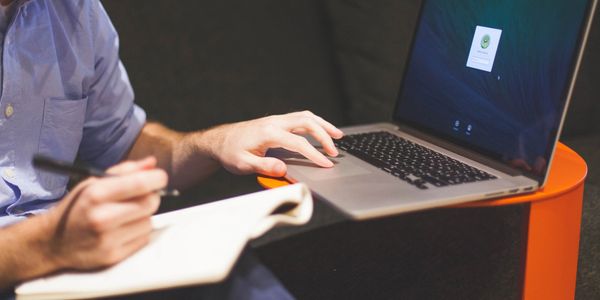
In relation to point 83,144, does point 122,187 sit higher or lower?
higher

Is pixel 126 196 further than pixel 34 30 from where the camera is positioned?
No

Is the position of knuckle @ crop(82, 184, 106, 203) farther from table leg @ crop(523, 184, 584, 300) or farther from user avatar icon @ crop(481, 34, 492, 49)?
user avatar icon @ crop(481, 34, 492, 49)

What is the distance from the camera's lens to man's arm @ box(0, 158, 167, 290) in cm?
62

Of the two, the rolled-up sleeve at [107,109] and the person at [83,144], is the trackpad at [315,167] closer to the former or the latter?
the person at [83,144]

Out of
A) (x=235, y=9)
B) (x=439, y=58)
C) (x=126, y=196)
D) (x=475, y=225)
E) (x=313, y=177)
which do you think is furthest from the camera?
(x=235, y=9)

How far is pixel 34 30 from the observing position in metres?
0.97

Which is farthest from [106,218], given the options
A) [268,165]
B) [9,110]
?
[9,110]

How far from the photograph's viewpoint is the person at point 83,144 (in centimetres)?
64

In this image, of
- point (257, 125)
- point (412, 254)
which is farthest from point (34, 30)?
point (412, 254)

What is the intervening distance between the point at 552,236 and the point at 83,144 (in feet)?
2.72

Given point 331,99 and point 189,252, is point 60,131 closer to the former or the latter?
point 189,252

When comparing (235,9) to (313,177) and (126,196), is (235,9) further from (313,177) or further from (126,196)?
(126,196)

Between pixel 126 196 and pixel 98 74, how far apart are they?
55 cm

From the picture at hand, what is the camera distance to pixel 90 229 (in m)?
0.63
